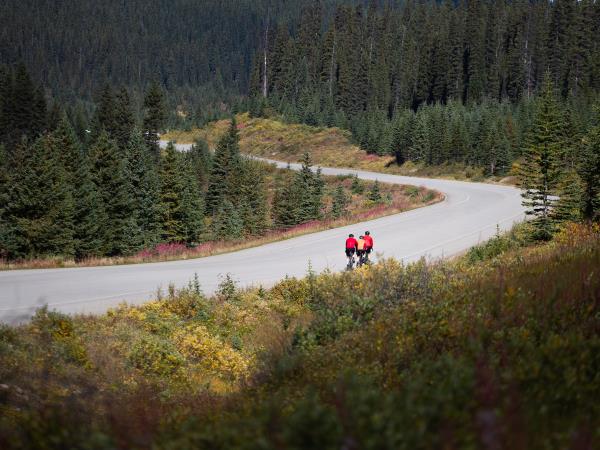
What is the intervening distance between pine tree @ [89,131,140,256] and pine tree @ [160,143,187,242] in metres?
2.31

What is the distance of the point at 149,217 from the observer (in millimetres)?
33500

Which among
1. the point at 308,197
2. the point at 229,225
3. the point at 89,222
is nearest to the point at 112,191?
the point at 89,222

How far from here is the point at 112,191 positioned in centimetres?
3506

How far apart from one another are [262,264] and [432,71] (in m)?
74.6

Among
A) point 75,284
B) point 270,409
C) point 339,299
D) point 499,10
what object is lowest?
point 75,284

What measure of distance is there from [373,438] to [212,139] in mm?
87954

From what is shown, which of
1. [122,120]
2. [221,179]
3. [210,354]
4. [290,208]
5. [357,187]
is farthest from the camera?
[122,120]

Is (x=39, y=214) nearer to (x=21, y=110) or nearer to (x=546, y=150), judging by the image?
(x=546, y=150)

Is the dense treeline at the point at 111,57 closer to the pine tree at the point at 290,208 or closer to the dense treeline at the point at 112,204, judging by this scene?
the dense treeline at the point at 112,204

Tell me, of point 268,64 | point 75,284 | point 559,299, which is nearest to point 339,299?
point 559,299

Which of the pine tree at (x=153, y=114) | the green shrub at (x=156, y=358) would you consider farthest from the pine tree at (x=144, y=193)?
the green shrub at (x=156, y=358)

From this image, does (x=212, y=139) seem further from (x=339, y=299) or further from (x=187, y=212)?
(x=339, y=299)

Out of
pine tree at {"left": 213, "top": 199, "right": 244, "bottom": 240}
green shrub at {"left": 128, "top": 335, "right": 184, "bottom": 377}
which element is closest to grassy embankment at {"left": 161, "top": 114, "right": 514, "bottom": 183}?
pine tree at {"left": 213, "top": 199, "right": 244, "bottom": 240}

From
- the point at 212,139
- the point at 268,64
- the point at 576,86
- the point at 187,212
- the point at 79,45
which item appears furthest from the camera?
the point at 79,45
